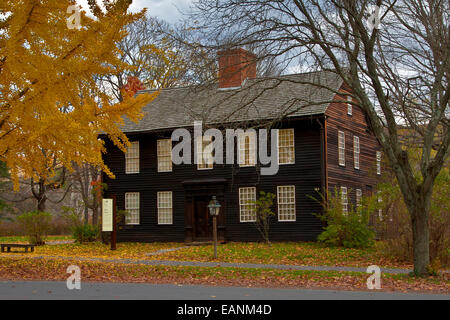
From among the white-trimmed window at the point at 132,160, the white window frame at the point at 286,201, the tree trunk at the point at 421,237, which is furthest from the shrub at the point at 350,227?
the white-trimmed window at the point at 132,160

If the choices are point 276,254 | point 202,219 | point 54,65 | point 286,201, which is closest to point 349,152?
point 286,201

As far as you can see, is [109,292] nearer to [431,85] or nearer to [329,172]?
[431,85]

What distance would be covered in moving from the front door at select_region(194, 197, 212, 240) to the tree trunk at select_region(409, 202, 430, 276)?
16.7m

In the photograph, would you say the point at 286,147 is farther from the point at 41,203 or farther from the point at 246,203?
the point at 41,203

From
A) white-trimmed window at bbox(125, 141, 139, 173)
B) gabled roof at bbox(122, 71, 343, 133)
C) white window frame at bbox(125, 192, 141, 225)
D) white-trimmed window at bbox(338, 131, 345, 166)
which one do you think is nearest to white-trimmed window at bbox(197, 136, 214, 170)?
gabled roof at bbox(122, 71, 343, 133)

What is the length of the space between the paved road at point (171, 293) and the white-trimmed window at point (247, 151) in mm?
16759

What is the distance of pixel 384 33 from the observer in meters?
16.4

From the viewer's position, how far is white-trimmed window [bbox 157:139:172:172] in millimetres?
31516

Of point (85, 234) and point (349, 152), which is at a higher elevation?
point (349, 152)

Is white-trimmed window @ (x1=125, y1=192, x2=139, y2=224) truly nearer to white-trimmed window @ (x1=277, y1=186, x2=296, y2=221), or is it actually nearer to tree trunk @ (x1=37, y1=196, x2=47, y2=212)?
white-trimmed window @ (x1=277, y1=186, x2=296, y2=221)

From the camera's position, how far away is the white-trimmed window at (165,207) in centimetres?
3139

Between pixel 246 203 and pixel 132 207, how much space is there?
7083 millimetres

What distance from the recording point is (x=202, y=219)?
101 feet

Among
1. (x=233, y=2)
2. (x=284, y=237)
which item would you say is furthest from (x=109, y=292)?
(x=284, y=237)
